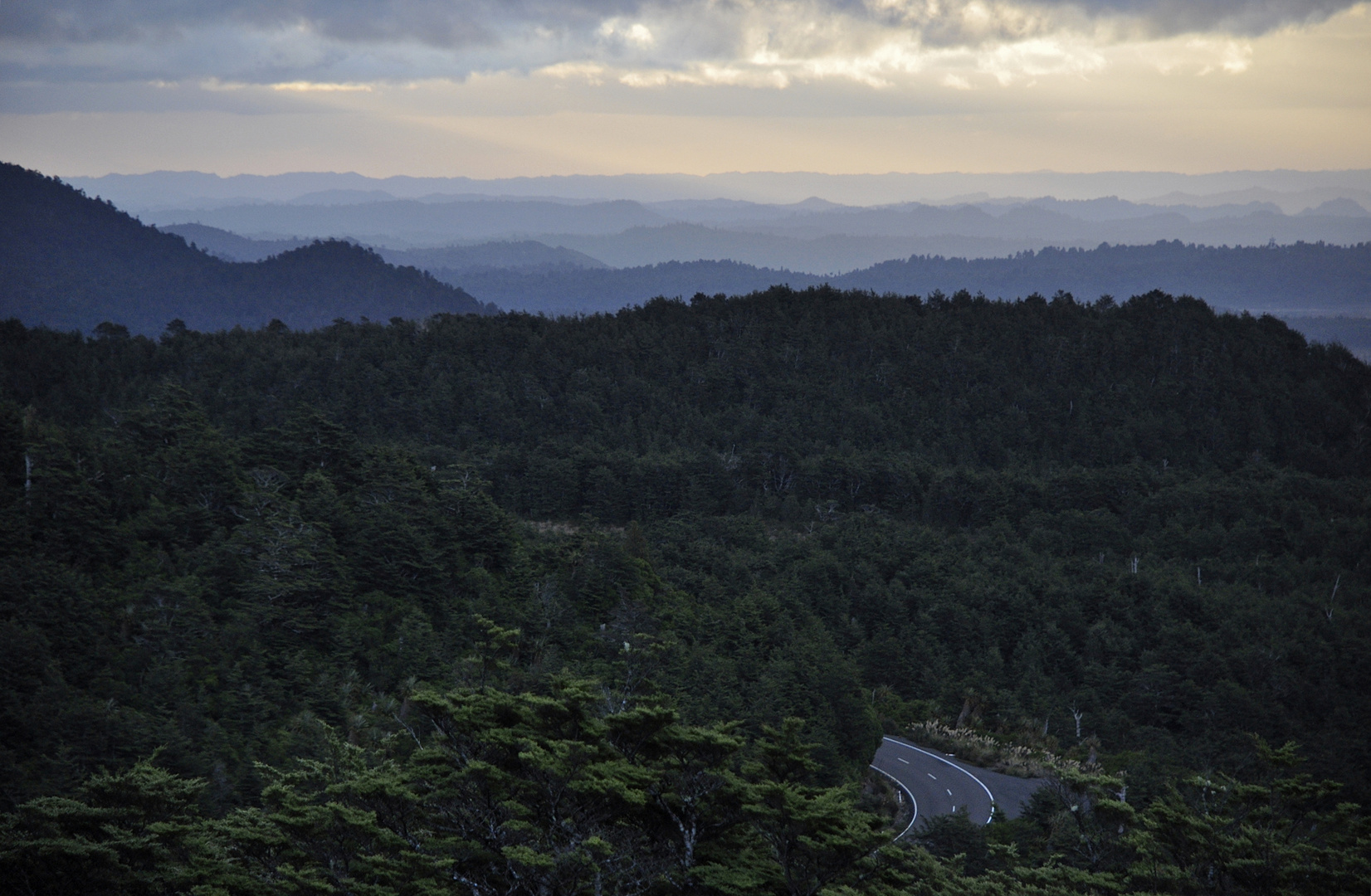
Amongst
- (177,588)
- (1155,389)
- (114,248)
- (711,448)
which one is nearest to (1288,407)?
(1155,389)

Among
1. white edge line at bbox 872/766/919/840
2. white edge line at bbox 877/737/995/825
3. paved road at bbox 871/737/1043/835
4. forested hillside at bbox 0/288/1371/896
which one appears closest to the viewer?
forested hillside at bbox 0/288/1371/896

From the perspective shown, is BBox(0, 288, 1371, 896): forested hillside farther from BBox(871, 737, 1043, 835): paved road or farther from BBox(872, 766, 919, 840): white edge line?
BBox(871, 737, 1043, 835): paved road

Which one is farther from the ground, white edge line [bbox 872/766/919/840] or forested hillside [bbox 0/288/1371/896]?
forested hillside [bbox 0/288/1371/896]

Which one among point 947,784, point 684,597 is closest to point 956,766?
point 947,784

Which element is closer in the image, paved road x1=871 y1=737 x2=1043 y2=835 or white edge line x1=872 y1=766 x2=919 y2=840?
white edge line x1=872 y1=766 x2=919 y2=840

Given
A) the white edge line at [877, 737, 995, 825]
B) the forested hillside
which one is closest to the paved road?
the white edge line at [877, 737, 995, 825]

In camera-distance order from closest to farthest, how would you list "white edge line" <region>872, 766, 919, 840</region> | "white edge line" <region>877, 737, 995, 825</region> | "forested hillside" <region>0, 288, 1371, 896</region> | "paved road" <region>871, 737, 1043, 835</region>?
"forested hillside" <region>0, 288, 1371, 896</region>
"white edge line" <region>872, 766, 919, 840</region>
"paved road" <region>871, 737, 1043, 835</region>
"white edge line" <region>877, 737, 995, 825</region>

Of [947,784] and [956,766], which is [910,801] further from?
[956,766]
